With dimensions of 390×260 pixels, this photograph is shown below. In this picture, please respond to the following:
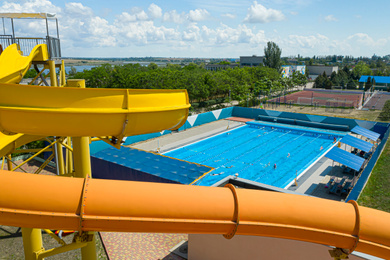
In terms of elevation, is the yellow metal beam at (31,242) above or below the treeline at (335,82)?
below

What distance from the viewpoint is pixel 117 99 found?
481 cm

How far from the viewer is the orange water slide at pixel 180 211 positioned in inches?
141

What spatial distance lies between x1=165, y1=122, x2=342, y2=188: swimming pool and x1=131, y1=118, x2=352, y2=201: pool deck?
706 millimetres

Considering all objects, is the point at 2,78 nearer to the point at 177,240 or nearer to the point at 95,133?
the point at 95,133

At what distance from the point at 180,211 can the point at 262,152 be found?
72.1ft

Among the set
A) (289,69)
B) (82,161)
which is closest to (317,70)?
(289,69)

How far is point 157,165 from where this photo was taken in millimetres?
15898

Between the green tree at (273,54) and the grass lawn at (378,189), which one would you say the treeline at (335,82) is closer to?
the green tree at (273,54)

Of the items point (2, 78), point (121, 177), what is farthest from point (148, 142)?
point (2, 78)

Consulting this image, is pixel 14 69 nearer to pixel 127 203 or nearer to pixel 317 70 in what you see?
pixel 127 203

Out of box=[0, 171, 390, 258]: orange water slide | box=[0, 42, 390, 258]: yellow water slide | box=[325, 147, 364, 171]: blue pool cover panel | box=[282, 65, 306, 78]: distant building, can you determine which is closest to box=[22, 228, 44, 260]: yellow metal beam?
box=[0, 42, 390, 258]: yellow water slide

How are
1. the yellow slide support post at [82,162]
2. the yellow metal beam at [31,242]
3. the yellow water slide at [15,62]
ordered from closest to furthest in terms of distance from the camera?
1. the yellow slide support post at [82,162]
2. the yellow metal beam at [31,242]
3. the yellow water slide at [15,62]

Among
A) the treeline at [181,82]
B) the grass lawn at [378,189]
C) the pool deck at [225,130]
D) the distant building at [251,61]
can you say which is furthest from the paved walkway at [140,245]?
the distant building at [251,61]

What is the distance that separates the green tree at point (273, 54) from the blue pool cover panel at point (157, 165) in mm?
62366
